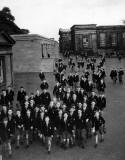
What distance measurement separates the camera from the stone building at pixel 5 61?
25942 millimetres

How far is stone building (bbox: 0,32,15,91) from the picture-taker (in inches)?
1021

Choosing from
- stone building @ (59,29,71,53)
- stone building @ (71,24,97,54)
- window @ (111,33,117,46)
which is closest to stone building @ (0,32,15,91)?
stone building @ (71,24,97,54)

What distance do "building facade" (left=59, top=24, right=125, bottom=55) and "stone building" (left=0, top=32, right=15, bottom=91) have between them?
155ft

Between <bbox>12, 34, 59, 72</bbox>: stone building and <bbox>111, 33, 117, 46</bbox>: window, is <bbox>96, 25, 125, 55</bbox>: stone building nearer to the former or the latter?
<bbox>111, 33, 117, 46</bbox>: window

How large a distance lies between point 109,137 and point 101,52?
6159 centimetres

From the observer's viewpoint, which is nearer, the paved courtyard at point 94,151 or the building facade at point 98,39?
the paved courtyard at point 94,151

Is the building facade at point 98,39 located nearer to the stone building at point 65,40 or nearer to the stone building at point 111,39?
the stone building at point 111,39

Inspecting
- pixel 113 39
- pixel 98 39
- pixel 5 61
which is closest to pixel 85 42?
pixel 98 39

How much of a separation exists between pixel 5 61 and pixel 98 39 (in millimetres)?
50756

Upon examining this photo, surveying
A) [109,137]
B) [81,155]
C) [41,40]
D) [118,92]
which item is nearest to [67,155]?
[81,155]

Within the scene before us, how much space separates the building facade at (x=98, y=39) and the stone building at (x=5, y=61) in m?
47.3

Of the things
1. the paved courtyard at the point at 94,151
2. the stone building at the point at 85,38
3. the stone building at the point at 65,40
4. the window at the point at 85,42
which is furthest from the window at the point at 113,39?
the paved courtyard at the point at 94,151

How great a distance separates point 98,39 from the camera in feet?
247

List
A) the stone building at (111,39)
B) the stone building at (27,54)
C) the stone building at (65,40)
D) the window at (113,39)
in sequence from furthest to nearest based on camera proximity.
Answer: the stone building at (65,40)
the window at (113,39)
the stone building at (111,39)
the stone building at (27,54)
